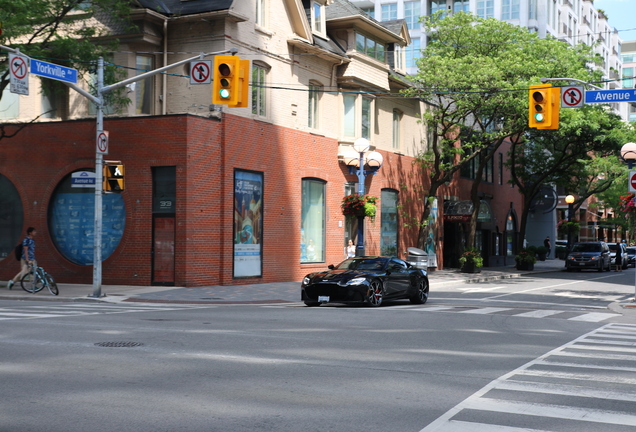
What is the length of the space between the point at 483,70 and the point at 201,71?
1630cm

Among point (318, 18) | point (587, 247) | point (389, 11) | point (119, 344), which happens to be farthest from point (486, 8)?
point (119, 344)

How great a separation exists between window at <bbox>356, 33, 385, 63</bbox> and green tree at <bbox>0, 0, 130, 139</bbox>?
38.0 ft

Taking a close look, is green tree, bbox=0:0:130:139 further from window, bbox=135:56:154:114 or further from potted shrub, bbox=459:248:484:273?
potted shrub, bbox=459:248:484:273

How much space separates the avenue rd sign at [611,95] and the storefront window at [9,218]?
19568 millimetres

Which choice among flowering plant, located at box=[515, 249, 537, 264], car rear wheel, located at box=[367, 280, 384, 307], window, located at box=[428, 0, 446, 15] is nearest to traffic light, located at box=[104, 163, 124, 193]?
car rear wheel, located at box=[367, 280, 384, 307]

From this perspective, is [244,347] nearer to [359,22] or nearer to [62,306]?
[62,306]

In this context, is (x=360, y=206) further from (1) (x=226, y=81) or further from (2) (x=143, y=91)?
(1) (x=226, y=81)

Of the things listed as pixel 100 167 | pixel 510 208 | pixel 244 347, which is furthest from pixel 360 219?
pixel 510 208

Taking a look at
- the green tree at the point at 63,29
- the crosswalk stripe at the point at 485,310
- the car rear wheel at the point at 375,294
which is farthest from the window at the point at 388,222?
the crosswalk stripe at the point at 485,310

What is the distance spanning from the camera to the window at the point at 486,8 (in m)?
66.1

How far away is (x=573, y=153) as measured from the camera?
4503 cm

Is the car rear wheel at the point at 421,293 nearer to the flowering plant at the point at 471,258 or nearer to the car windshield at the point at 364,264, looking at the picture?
the car windshield at the point at 364,264

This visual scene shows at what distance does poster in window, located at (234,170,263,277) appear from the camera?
27188 millimetres

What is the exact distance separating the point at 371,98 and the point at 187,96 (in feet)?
34.9
